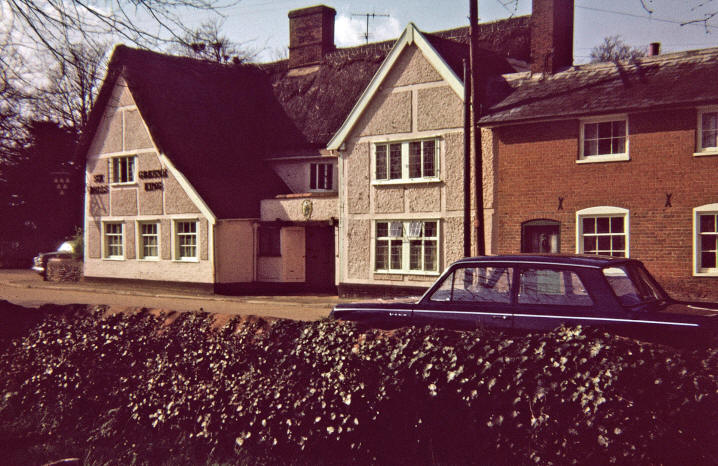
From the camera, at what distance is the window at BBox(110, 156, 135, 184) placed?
30172 millimetres

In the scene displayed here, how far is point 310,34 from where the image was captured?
32156 mm

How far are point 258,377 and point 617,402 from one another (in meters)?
3.35

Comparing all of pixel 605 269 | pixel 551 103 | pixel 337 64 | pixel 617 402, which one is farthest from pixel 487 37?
pixel 617 402

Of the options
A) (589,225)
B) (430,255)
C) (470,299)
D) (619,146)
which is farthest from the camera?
(430,255)

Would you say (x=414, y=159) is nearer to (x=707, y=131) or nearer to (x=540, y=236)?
(x=540, y=236)

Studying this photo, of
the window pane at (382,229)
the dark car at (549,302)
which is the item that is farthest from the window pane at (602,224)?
the dark car at (549,302)

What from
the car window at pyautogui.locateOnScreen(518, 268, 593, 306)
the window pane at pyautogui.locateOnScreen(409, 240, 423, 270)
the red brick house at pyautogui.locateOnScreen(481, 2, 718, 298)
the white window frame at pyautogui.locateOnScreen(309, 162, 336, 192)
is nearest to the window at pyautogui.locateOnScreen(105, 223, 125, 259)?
the white window frame at pyautogui.locateOnScreen(309, 162, 336, 192)

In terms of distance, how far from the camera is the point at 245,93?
1286 inches

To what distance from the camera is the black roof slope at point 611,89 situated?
18312 mm

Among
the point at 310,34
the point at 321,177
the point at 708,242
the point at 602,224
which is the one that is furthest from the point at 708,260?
the point at 310,34

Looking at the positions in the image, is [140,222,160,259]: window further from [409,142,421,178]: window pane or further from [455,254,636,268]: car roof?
[455,254,636,268]: car roof

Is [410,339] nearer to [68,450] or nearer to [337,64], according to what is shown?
[68,450]

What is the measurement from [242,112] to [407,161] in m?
11.1

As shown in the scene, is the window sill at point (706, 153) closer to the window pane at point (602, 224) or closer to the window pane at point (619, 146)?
the window pane at point (619, 146)
